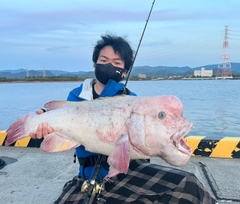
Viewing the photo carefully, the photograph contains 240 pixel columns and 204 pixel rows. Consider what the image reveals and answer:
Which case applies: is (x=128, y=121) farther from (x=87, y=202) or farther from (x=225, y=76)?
(x=225, y=76)

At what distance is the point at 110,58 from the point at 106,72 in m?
0.17

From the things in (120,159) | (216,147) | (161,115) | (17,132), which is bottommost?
(216,147)

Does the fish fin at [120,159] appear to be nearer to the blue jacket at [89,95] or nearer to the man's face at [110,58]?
the blue jacket at [89,95]

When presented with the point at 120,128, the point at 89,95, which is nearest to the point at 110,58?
the point at 89,95

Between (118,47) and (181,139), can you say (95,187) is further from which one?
(118,47)

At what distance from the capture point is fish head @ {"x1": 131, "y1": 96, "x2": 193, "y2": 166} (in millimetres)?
2105

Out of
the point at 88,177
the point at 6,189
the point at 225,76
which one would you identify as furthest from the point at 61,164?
the point at 225,76

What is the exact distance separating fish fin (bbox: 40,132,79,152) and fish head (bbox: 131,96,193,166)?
57cm

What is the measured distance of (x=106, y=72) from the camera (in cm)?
291

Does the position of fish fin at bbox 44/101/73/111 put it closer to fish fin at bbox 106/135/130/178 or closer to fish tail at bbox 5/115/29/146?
fish tail at bbox 5/115/29/146

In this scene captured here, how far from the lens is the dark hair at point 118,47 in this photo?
10.0 feet

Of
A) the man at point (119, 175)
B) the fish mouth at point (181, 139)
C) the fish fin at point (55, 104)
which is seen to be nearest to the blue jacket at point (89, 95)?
the man at point (119, 175)

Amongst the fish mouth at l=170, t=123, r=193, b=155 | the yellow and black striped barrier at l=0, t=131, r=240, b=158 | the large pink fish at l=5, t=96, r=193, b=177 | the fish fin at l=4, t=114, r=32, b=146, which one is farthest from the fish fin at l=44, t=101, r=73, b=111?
the yellow and black striped barrier at l=0, t=131, r=240, b=158

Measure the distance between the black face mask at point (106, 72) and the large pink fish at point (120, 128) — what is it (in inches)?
23.4
